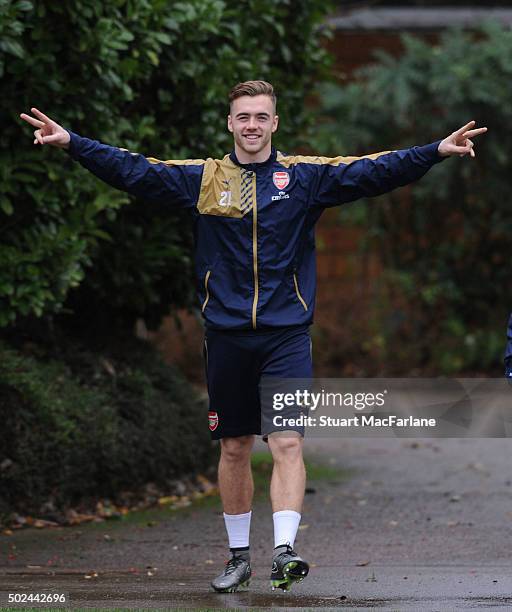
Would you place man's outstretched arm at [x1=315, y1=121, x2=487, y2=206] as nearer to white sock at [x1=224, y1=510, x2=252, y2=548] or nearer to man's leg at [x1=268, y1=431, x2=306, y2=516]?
man's leg at [x1=268, y1=431, x2=306, y2=516]

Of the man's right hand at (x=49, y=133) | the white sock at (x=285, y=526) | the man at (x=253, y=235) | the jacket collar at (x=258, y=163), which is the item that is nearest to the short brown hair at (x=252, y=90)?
the man at (x=253, y=235)

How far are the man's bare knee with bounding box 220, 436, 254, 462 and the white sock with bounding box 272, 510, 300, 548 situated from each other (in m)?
0.42

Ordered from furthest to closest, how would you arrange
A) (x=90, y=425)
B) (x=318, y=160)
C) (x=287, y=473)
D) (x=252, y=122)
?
1. (x=90, y=425)
2. (x=318, y=160)
3. (x=252, y=122)
4. (x=287, y=473)

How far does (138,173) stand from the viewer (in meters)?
6.03

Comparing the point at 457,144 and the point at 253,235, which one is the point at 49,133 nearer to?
the point at 253,235

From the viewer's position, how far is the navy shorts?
5973 millimetres

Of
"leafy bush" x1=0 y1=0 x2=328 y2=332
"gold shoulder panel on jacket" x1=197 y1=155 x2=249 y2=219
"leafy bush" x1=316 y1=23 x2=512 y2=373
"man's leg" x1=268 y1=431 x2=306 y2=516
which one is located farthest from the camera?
"leafy bush" x1=316 y1=23 x2=512 y2=373

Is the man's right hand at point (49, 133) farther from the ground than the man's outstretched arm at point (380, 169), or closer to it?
farther from the ground

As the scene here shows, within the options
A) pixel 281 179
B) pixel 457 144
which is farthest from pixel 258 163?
pixel 457 144

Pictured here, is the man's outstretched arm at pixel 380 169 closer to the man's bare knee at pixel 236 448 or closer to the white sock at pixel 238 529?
the man's bare knee at pixel 236 448

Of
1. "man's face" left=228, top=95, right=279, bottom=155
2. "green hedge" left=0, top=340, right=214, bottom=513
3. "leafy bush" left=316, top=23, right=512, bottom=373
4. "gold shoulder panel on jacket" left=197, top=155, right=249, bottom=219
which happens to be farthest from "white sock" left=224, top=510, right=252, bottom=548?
"leafy bush" left=316, top=23, right=512, bottom=373

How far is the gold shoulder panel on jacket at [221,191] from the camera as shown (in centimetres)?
596

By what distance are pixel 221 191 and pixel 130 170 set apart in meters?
0.40

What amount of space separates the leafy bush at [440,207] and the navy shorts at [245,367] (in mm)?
10479
